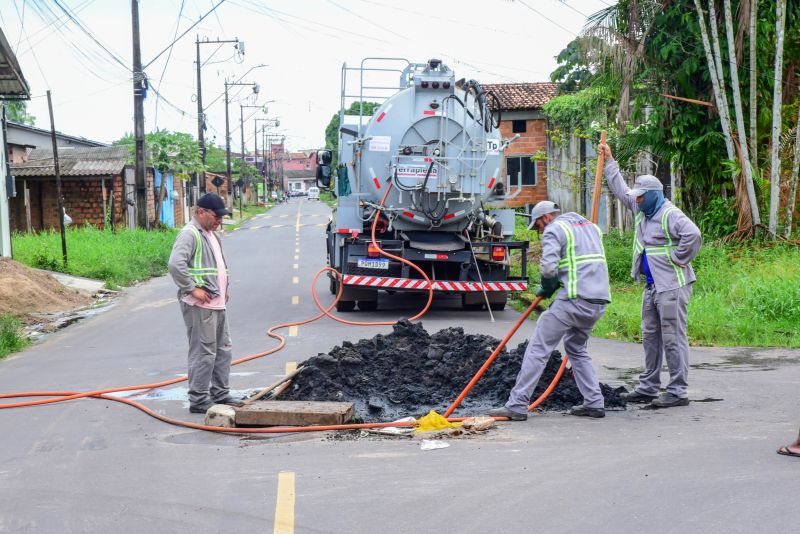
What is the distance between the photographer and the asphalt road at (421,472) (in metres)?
5.29

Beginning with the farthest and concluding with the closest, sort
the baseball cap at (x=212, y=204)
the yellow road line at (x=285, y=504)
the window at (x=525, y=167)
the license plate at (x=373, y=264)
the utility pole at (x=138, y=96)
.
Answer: the window at (x=525, y=167) → the utility pole at (x=138, y=96) → the license plate at (x=373, y=264) → the baseball cap at (x=212, y=204) → the yellow road line at (x=285, y=504)

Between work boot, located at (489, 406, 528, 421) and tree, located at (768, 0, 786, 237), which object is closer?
work boot, located at (489, 406, 528, 421)

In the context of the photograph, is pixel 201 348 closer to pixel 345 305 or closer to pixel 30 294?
pixel 345 305

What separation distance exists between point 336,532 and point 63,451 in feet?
9.88

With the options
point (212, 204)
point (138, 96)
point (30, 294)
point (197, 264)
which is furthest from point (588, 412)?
point (138, 96)

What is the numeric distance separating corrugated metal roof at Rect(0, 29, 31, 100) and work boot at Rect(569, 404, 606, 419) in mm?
13128

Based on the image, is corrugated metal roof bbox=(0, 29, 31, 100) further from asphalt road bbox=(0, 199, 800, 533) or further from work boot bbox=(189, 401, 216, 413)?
work boot bbox=(189, 401, 216, 413)

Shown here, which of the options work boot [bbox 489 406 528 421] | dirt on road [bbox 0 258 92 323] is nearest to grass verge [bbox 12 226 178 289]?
dirt on road [bbox 0 258 92 323]

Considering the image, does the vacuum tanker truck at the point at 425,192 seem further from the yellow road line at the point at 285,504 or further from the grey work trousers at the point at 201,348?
the yellow road line at the point at 285,504

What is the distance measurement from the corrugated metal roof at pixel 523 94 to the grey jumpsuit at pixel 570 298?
31.2m

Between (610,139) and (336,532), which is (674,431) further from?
(610,139)

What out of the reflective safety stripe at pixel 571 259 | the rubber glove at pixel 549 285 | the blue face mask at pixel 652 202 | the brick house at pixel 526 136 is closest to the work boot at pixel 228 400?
the rubber glove at pixel 549 285

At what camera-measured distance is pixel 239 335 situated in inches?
535

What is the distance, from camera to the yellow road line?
519 centimetres
